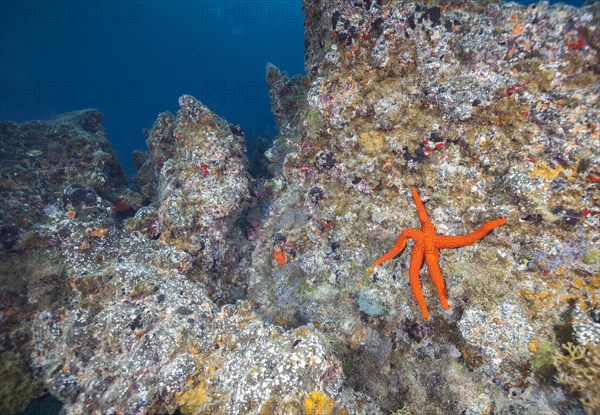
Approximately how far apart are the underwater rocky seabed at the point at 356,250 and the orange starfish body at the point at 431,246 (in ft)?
0.93

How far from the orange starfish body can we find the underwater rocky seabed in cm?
28

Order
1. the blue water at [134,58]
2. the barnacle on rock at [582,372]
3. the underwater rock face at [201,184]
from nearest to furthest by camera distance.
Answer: the barnacle on rock at [582,372] → the underwater rock face at [201,184] → the blue water at [134,58]

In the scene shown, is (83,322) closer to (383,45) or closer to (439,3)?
(383,45)

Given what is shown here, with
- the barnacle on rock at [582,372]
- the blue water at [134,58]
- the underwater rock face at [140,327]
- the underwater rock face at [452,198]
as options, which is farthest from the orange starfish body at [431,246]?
the blue water at [134,58]

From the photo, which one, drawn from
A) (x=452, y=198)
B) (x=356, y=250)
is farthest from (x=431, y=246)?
(x=356, y=250)

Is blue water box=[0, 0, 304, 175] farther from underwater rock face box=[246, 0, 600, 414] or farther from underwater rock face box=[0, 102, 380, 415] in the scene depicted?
underwater rock face box=[246, 0, 600, 414]

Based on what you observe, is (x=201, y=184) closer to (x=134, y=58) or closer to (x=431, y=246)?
(x=431, y=246)

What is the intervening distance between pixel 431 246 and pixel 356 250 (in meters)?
1.30

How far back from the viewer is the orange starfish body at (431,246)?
12.2 feet

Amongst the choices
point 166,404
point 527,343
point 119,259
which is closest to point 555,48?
point 527,343

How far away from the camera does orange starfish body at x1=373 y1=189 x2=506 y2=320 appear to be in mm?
3730

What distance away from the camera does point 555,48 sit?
11.8ft

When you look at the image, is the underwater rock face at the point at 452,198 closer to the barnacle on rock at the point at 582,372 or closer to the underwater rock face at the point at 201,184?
the barnacle on rock at the point at 582,372

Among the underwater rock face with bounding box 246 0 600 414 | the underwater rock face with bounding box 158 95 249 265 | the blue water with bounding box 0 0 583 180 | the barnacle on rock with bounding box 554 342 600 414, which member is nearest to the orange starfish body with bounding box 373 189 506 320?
the underwater rock face with bounding box 246 0 600 414
